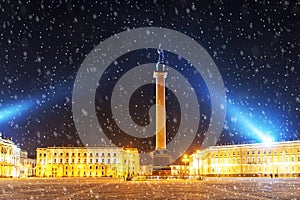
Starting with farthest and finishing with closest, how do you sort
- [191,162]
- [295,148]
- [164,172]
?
[191,162] < [295,148] < [164,172]

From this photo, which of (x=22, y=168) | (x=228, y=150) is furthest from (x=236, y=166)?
(x=22, y=168)

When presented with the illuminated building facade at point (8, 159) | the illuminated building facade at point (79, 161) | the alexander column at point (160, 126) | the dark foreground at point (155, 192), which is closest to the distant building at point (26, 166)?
the illuminated building facade at point (79, 161)

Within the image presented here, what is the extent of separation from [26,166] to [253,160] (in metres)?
78.2

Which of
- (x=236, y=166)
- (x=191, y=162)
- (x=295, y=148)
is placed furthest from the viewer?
(x=191, y=162)

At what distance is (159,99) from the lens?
216 feet

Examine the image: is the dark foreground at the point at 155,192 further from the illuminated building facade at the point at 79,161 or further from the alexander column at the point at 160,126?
the illuminated building facade at the point at 79,161

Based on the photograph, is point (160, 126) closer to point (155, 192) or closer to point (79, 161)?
point (155, 192)

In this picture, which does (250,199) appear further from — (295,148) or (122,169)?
(122,169)

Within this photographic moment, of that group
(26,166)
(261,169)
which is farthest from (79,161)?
(261,169)

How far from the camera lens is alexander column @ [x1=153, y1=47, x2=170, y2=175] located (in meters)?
62.6

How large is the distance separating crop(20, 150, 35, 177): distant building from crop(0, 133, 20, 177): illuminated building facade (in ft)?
54.6

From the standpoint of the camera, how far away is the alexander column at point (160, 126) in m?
62.6

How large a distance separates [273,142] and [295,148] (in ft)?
20.8

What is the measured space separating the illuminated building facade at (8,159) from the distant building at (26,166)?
1664cm
